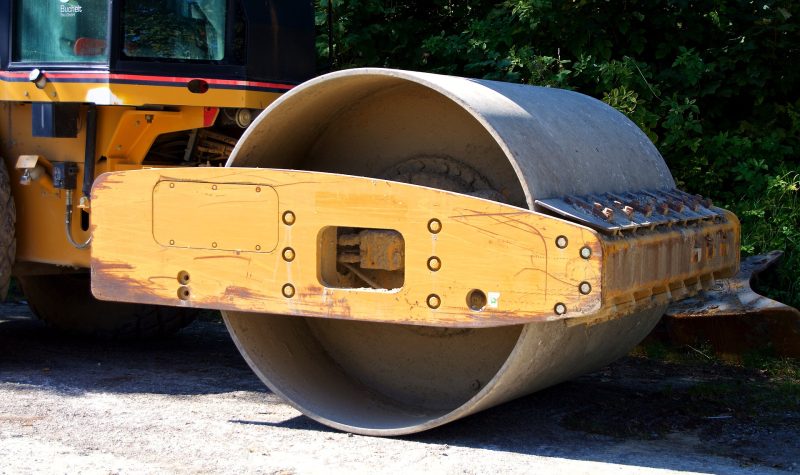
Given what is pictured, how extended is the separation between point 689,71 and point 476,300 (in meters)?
3.84

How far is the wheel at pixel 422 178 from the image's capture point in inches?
179

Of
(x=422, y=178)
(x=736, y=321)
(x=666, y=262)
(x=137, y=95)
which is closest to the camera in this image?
(x=666, y=262)

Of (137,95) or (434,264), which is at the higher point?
(137,95)

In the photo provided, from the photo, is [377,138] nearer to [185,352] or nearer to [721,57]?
[185,352]

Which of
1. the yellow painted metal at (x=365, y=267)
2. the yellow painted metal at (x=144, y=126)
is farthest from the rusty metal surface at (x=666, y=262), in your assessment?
the yellow painted metal at (x=144, y=126)

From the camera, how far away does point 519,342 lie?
4.25m

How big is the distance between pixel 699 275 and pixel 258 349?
5.87ft

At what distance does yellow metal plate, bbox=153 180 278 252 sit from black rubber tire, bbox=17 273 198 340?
6.60 feet

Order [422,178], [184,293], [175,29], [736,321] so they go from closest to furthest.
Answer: [184,293] < [422,178] < [175,29] < [736,321]

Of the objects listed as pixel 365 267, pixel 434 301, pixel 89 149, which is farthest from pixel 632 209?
pixel 89 149

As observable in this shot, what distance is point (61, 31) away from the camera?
5730 millimetres

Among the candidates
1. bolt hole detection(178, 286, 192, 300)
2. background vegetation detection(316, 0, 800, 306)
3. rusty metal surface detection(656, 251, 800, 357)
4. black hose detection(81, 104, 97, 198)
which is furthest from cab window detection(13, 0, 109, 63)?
rusty metal surface detection(656, 251, 800, 357)

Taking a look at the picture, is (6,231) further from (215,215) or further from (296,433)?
(296,433)

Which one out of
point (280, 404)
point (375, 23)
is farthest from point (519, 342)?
point (375, 23)
